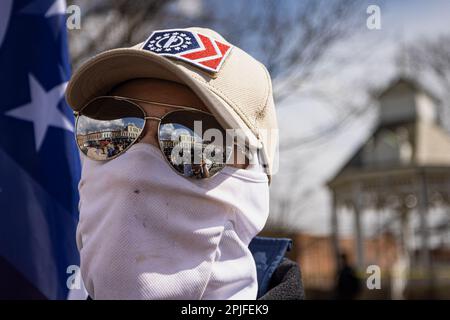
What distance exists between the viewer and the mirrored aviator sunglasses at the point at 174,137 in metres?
1.90

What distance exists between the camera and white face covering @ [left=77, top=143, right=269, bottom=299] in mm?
1854

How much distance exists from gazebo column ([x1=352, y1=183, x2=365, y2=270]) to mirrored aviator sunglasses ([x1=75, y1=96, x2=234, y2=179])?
48.5ft

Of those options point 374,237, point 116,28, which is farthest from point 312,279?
point 116,28

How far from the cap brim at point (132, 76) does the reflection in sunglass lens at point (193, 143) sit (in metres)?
0.08

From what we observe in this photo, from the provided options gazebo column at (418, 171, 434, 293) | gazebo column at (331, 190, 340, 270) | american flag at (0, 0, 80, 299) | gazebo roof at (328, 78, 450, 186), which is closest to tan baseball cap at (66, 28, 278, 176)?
american flag at (0, 0, 80, 299)

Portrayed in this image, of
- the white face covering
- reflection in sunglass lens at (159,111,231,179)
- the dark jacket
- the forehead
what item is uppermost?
the forehead

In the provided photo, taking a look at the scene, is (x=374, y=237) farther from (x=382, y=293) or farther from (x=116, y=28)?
(x=116, y=28)

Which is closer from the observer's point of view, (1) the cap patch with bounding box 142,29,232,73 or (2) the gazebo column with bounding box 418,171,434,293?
(1) the cap patch with bounding box 142,29,232,73

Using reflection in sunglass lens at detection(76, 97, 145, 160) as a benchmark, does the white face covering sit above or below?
below

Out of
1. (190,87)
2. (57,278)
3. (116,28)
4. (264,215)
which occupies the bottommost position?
(57,278)

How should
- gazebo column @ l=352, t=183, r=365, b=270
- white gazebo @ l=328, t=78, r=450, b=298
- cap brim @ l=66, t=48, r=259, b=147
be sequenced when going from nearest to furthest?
cap brim @ l=66, t=48, r=259, b=147, white gazebo @ l=328, t=78, r=450, b=298, gazebo column @ l=352, t=183, r=365, b=270

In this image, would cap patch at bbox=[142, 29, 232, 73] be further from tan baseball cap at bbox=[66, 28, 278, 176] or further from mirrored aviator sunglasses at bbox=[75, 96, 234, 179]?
mirrored aviator sunglasses at bbox=[75, 96, 234, 179]
